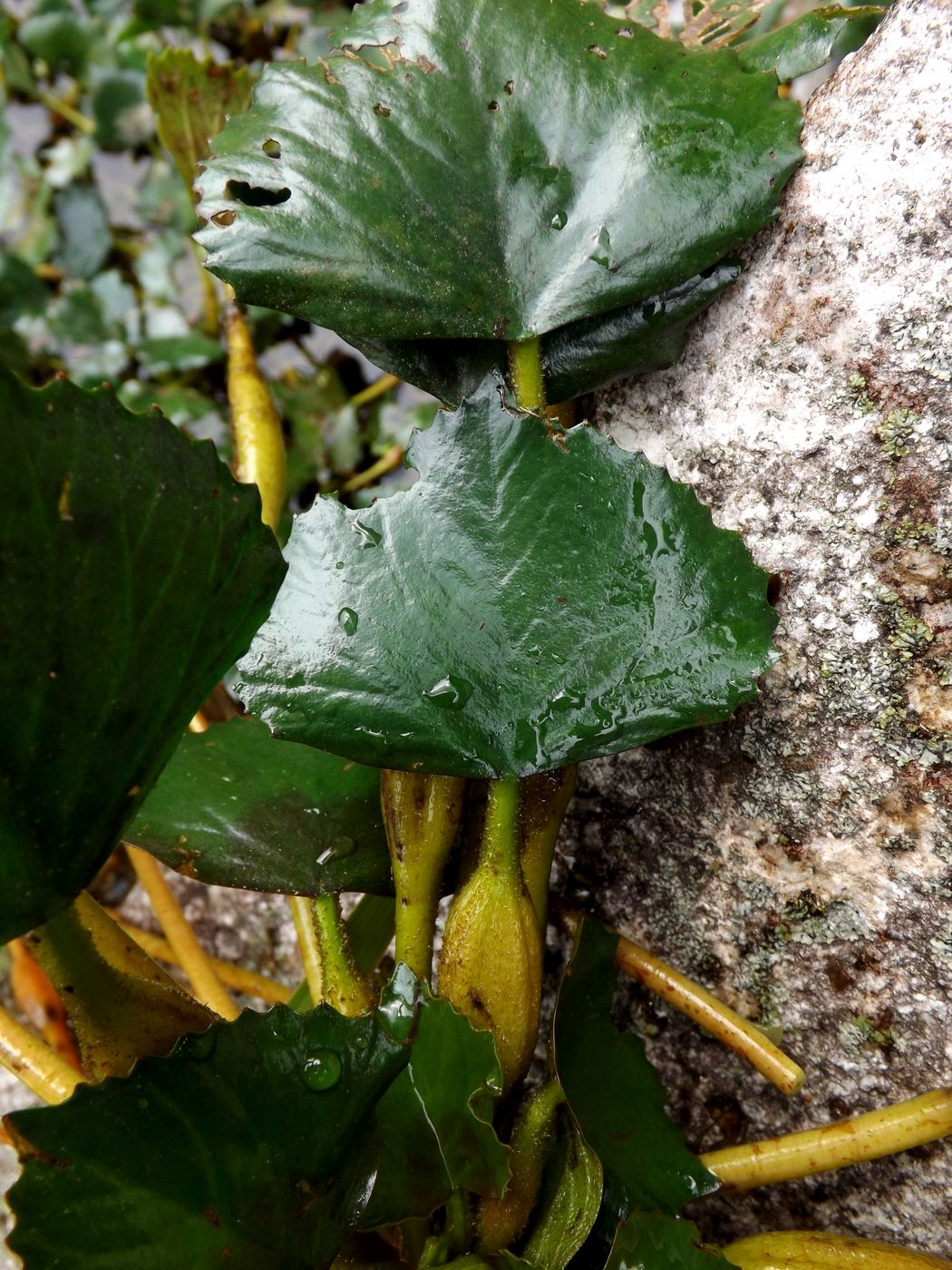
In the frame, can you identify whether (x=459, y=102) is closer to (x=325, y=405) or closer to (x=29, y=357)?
(x=325, y=405)

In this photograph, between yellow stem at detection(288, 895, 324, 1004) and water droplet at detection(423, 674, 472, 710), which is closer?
water droplet at detection(423, 674, 472, 710)

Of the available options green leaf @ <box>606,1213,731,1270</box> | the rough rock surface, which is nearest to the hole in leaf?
the rough rock surface

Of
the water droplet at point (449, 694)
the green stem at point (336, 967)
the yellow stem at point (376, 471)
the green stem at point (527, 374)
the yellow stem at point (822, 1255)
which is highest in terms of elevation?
the green stem at point (527, 374)

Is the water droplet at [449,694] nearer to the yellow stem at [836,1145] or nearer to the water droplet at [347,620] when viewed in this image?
the water droplet at [347,620]

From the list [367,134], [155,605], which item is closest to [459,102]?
[367,134]

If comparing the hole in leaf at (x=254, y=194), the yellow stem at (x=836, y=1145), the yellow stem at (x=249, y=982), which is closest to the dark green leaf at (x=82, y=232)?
the hole in leaf at (x=254, y=194)

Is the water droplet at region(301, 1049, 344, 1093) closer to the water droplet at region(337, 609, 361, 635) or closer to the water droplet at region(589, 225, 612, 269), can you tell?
the water droplet at region(337, 609, 361, 635)
